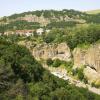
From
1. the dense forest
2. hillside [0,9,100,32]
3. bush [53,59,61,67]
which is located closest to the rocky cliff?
bush [53,59,61,67]

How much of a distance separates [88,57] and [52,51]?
513 inches

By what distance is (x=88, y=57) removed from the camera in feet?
222

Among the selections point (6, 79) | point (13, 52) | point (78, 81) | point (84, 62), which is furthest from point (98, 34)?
point (6, 79)

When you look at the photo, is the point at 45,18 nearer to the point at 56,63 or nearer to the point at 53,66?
the point at 56,63

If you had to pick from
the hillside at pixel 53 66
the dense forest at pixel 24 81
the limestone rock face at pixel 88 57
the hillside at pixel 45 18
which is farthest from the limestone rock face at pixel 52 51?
the hillside at pixel 45 18

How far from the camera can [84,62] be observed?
6856 cm

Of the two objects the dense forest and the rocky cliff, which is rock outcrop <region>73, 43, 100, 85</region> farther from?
the dense forest

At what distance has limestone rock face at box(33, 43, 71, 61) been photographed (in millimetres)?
77731

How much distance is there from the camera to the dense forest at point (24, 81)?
30.4 m

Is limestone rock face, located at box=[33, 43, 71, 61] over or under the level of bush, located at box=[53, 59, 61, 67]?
over

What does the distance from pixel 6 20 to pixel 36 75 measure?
136 m

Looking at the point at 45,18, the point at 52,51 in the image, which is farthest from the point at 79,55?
the point at 45,18

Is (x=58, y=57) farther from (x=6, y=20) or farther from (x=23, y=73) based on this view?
(x=6, y=20)

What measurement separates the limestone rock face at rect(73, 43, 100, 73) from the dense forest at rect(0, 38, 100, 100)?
22.9 m
